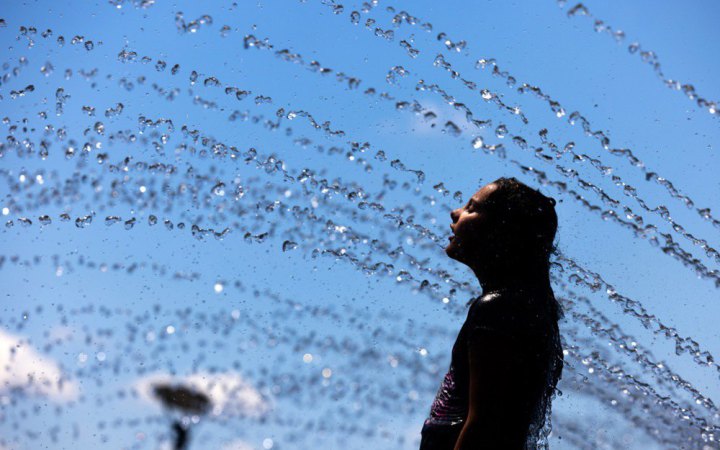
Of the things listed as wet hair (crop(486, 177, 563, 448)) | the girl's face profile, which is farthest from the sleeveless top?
the girl's face profile

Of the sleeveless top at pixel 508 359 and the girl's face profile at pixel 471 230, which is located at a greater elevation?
the girl's face profile at pixel 471 230

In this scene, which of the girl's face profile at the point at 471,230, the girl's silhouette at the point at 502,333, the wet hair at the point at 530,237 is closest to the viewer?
the girl's silhouette at the point at 502,333

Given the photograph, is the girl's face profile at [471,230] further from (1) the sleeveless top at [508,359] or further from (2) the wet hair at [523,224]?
(1) the sleeveless top at [508,359]

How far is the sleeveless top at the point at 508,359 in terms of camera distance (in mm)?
2295

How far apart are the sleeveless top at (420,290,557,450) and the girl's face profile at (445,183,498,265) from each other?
0.99 ft

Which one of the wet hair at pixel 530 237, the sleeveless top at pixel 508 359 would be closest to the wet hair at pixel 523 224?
the wet hair at pixel 530 237

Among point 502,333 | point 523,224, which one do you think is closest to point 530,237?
point 523,224

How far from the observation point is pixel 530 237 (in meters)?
2.69

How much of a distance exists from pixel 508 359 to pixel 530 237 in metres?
0.57

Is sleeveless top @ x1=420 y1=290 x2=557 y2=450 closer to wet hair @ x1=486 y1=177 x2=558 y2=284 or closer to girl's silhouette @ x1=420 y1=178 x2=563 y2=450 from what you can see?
girl's silhouette @ x1=420 y1=178 x2=563 y2=450

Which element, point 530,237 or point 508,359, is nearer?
point 508,359

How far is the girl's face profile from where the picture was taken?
108 inches

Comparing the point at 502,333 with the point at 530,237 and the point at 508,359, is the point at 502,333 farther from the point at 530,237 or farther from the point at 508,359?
the point at 530,237

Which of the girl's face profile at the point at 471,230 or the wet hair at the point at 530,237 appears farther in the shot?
the girl's face profile at the point at 471,230
